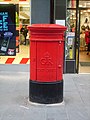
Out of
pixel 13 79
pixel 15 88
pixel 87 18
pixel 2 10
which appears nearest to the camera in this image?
pixel 15 88

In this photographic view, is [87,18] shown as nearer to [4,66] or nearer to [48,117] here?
[4,66]

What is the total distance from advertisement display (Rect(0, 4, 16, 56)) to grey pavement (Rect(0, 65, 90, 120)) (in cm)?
100

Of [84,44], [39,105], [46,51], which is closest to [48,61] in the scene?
[46,51]

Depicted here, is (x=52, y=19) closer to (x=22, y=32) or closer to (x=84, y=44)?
(x=22, y=32)

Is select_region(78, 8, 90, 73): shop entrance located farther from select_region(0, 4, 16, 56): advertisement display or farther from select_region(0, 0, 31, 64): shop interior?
select_region(0, 4, 16, 56): advertisement display

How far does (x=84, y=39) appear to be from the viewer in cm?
1421

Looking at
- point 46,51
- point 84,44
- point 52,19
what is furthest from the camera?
point 84,44

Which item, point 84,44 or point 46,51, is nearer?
point 46,51

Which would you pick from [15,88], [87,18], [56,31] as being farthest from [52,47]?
[87,18]

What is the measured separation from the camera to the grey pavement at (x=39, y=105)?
6.80m

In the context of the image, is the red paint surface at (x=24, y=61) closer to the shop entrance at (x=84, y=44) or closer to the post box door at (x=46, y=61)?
the shop entrance at (x=84, y=44)

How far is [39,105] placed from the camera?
296 inches

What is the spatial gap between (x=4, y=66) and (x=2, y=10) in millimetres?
1783

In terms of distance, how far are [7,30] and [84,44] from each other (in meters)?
3.80
